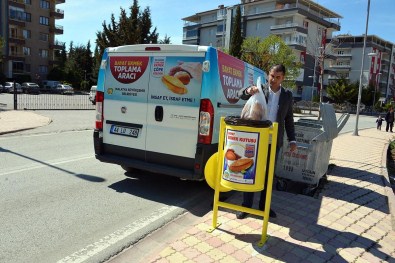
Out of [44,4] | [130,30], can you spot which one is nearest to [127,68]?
[130,30]

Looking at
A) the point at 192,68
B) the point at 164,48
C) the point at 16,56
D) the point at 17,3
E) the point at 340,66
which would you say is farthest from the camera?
the point at 340,66

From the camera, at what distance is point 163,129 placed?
540 centimetres

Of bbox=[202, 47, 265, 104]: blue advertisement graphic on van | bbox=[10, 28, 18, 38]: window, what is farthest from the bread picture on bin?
bbox=[10, 28, 18, 38]: window

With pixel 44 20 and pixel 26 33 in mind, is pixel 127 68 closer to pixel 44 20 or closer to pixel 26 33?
pixel 26 33

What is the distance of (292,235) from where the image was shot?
164 inches

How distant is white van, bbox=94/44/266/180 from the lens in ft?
16.6

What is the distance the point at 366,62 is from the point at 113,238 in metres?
90.8

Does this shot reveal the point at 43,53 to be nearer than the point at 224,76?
No

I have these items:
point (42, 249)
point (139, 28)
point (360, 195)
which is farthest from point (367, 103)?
point (42, 249)

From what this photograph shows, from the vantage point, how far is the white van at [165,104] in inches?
199

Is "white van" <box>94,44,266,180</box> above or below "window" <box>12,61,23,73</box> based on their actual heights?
below

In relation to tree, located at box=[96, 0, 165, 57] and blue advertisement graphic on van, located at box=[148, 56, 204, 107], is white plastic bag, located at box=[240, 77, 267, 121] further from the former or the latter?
tree, located at box=[96, 0, 165, 57]

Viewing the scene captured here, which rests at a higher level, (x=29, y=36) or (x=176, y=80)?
(x=29, y=36)

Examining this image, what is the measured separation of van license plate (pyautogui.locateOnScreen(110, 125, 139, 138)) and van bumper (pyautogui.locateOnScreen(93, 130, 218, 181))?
242mm
